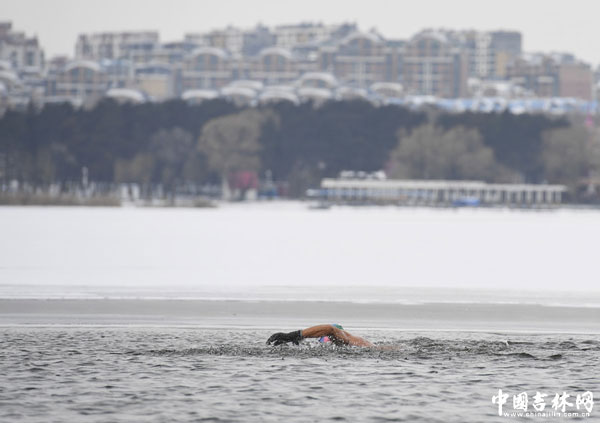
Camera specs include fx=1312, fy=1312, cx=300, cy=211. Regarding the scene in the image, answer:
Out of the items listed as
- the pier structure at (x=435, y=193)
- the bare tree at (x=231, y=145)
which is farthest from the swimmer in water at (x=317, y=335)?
the bare tree at (x=231, y=145)

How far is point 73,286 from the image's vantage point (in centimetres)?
3075

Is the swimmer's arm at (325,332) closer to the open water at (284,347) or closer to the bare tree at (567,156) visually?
the open water at (284,347)

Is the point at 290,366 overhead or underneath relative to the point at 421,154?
underneath

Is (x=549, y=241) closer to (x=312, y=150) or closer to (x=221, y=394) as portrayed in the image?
(x=221, y=394)

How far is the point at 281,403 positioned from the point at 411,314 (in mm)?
9095

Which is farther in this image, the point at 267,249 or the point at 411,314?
the point at 267,249

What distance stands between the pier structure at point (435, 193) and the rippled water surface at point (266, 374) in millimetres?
161503

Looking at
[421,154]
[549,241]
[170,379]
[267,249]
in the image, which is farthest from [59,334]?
[421,154]

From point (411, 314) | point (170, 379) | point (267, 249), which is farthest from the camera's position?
point (267, 249)

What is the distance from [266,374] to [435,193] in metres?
172

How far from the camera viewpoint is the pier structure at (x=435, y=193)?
185 m

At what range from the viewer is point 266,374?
17859 millimetres

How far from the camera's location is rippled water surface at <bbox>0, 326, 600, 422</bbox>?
15570 millimetres

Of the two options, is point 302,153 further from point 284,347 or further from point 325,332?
point 325,332
